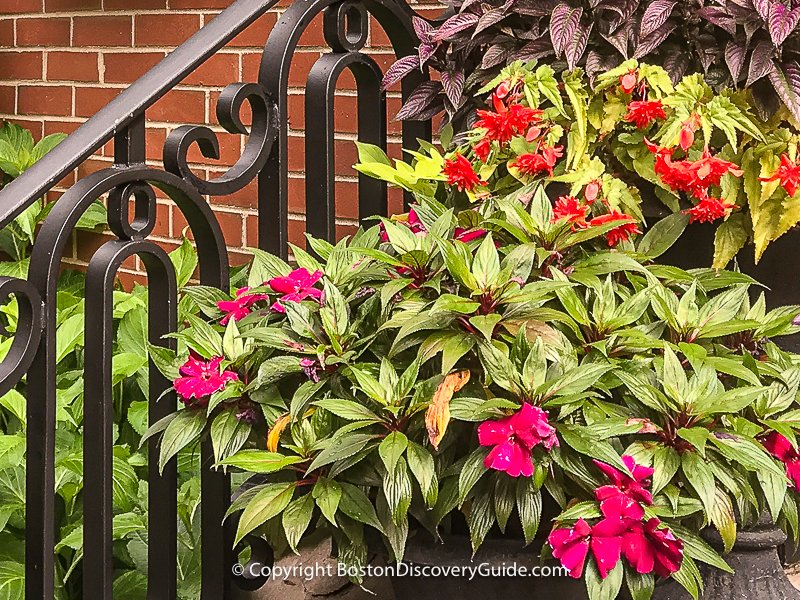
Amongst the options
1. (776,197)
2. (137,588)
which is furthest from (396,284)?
(137,588)

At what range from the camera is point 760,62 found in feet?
5.55

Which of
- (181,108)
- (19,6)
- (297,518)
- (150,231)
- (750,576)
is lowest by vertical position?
(750,576)

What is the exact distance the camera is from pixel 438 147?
242 centimetres

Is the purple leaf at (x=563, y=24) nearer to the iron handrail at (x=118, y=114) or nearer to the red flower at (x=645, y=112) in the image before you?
the red flower at (x=645, y=112)

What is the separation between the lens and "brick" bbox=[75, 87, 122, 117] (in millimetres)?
3331

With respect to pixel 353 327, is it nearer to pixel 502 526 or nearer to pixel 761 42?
pixel 502 526

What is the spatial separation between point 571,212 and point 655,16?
40 centimetres

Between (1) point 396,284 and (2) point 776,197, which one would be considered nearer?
(1) point 396,284

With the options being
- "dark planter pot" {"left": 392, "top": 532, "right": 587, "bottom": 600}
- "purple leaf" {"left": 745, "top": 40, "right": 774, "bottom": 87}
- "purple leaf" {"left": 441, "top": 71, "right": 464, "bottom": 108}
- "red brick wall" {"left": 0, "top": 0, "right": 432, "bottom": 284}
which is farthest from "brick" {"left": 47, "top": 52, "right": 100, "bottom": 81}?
"dark planter pot" {"left": 392, "top": 532, "right": 587, "bottom": 600}

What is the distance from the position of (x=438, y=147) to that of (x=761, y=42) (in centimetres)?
89

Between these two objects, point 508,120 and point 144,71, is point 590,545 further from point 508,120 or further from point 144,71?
point 144,71

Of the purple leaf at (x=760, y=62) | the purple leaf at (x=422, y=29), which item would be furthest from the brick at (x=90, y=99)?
the purple leaf at (x=760, y=62)

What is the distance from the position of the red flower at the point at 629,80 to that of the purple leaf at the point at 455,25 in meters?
0.32

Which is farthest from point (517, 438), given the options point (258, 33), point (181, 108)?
point (181, 108)
